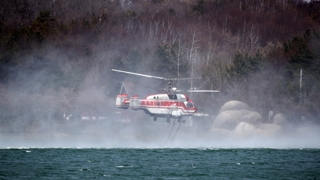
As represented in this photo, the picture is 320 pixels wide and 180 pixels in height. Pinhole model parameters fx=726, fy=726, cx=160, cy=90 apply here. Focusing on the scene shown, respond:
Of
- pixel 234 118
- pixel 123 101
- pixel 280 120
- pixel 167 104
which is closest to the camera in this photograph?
pixel 167 104

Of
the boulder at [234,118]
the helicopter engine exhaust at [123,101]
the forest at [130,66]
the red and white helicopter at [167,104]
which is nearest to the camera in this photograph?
the red and white helicopter at [167,104]

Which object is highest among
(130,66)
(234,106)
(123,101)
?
(130,66)

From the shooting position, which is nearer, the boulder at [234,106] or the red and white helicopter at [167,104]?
the red and white helicopter at [167,104]

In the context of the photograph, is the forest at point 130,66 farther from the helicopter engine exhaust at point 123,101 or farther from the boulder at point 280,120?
the helicopter engine exhaust at point 123,101

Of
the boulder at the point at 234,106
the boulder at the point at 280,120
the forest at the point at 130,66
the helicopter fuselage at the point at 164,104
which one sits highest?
the forest at the point at 130,66

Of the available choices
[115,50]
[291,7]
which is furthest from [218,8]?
[115,50]

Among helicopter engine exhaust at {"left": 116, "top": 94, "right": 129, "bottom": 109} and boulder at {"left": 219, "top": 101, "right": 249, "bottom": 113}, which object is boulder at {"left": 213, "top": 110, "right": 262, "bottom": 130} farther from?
helicopter engine exhaust at {"left": 116, "top": 94, "right": 129, "bottom": 109}

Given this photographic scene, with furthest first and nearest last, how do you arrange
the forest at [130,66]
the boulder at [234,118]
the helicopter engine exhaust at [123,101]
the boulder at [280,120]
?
the forest at [130,66]
the boulder at [280,120]
the boulder at [234,118]
the helicopter engine exhaust at [123,101]

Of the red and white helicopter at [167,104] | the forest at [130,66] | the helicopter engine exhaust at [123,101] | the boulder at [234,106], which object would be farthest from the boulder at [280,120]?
the helicopter engine exhaust at [123,101]

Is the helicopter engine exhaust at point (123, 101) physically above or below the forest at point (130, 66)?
below

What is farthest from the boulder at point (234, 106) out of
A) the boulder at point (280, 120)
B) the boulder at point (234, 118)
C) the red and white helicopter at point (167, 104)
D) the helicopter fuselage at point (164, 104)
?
the helicopter fuselage at point (164, 104)

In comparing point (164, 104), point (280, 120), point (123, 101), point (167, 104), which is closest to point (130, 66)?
point (280, 120)

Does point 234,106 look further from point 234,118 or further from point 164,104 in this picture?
point 164,104

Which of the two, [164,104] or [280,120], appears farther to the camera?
[280,120]
